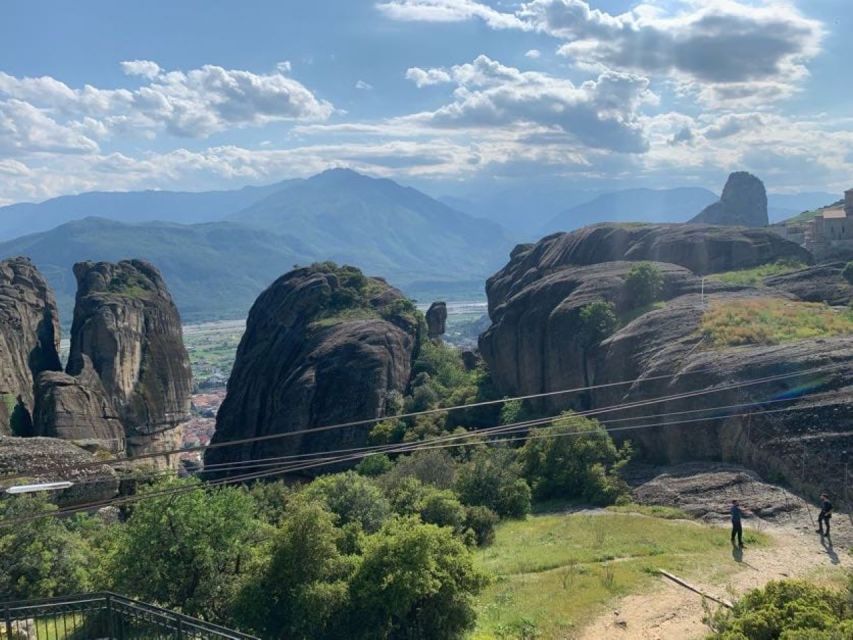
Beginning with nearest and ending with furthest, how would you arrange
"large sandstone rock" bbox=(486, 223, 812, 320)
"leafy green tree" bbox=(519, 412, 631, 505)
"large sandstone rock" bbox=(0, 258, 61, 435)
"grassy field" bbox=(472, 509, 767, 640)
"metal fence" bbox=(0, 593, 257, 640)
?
"metal fence" bbox=(0, 593, 257, 640) → "grassy field" bbox=(472, 509, 767, 640) → "leafy green tree" bbox=(519, 412, 631, 505) → "large sandstone rock" bbox=(0, 258, 61, 435) → "large sandstone rock" bbox=(486, 223, 812, 320)

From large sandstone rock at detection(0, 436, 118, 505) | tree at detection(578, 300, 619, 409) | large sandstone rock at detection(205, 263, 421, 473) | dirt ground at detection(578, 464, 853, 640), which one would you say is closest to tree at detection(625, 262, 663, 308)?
tree at detection(578, 300, 619, 409)

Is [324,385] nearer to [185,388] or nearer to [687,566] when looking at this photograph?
[185,388]

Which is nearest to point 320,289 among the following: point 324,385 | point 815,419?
point 324,385

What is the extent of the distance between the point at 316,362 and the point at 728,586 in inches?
1948

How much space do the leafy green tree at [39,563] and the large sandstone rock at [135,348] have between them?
168 feet

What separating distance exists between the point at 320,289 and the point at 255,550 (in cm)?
5928

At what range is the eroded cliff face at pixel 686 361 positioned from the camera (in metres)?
30.6

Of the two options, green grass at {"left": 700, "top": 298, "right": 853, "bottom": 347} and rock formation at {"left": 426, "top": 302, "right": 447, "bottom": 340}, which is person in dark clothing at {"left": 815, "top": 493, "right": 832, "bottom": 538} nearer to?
green grass at {"left": 700, "top": 298, "right": 853, "bottom": 347}

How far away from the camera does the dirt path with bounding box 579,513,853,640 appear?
19.7 metres

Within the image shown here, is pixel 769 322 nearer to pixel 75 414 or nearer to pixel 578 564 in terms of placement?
pixel 578 564

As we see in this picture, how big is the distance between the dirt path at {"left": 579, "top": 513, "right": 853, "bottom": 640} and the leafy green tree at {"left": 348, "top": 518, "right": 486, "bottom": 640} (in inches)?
148

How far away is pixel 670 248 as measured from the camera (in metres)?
64.2

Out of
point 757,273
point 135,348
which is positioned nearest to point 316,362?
point 135,348

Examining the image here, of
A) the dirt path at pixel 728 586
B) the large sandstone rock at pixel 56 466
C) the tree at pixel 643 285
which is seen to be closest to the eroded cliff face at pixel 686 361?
the tree at pixel 643 285
